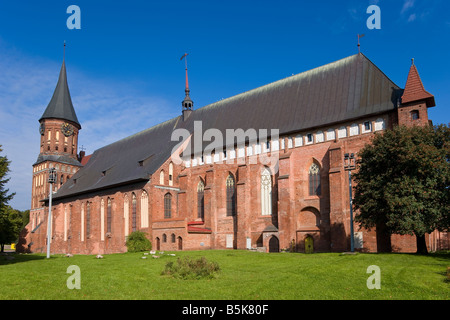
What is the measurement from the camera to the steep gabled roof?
28.0 metres

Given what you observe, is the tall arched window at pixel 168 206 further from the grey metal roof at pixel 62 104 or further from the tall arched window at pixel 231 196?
the grey metal roof at pixel 62 104

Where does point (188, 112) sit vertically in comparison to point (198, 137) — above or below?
above

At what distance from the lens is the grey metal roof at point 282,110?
32500mm

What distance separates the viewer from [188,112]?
5231 centimetres

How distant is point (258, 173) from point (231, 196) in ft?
13.8

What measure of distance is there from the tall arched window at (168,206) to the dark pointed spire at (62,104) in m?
31.9

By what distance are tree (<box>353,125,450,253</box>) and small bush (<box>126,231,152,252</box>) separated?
22111mm

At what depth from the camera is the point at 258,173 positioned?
122 ft

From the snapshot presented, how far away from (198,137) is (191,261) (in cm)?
2974

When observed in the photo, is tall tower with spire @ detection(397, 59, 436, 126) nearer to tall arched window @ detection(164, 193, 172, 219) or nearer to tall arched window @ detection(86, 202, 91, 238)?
tall arched window @ detection(164, 193, 172, 219)

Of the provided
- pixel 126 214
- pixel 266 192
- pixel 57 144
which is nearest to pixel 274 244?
pixel 266 192

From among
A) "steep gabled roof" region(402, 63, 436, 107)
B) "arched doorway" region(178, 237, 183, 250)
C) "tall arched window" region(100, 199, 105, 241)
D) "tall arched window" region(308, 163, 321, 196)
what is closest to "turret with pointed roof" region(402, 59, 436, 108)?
"steep gabled roof" region(402, 63, 436, 107)

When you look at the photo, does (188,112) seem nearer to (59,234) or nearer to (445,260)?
(59,234)

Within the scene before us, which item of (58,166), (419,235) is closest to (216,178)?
(419,235)
